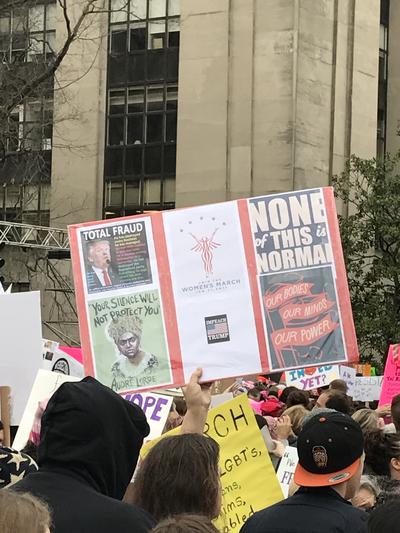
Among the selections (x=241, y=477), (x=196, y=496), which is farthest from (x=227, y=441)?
(x=196, y=496)

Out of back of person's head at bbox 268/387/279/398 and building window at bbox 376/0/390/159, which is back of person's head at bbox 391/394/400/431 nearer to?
back of person's head at bbox 268/387/279/398

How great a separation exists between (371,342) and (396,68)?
17.3 meters

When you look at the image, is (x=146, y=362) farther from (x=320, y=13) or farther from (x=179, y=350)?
(x=320, y=13)

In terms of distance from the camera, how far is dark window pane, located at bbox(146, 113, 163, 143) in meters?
37.6

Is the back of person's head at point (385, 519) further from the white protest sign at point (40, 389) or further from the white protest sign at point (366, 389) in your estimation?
the white protest sign at point (366, 389)

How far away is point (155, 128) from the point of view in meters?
37.7

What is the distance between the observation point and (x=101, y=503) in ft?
10.5

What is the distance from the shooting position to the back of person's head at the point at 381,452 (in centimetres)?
528

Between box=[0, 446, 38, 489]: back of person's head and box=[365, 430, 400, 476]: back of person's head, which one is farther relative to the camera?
box=[365, 430, 400, 476]: back of person's head

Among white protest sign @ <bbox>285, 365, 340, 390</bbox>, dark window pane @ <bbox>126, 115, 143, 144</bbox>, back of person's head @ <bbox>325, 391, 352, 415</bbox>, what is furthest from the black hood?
dark window pane @ <bbox>126, 115, 143, 144</bbox>

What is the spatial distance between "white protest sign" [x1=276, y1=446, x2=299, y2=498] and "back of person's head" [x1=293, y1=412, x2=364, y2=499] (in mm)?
1915

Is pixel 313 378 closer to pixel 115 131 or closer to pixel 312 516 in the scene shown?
pixel 312 516

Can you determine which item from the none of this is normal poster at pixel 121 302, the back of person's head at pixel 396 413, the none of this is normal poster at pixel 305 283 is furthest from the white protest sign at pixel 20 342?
the back of person's head at pixel 396 413

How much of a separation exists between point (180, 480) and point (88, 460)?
32 centimetres
